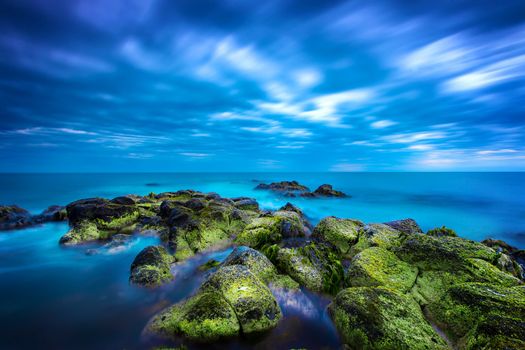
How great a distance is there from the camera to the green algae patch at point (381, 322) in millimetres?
5438

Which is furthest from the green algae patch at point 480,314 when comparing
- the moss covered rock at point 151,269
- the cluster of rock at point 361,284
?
the moss covered rock at point 151,269

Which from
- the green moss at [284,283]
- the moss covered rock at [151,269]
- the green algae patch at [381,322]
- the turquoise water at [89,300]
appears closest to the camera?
the green algae patch at [381,322]

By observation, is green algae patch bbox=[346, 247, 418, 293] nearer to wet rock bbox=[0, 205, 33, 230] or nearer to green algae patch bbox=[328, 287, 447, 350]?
green algae patch bbox=[328, 287, 447, 350]

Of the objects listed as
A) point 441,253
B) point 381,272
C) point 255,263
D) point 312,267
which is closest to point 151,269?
point 255,263

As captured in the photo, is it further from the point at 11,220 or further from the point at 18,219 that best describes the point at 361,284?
the point at 11,220

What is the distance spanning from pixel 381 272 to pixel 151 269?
333 inches

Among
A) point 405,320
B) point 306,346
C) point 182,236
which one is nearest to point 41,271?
point 182,236

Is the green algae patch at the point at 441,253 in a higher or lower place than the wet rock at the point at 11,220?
higher

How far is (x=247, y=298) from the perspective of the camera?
21.9ft

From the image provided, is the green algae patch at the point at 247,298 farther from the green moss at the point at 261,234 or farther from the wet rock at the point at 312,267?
the green moss at the point at 261,234

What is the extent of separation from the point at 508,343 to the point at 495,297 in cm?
176

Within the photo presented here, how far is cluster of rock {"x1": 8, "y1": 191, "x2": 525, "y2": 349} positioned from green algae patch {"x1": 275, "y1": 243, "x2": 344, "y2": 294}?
0.12 feet

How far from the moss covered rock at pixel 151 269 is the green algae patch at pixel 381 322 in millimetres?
6436

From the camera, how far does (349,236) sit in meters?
11.9
